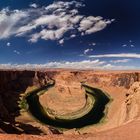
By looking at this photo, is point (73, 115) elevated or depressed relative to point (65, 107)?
depressed

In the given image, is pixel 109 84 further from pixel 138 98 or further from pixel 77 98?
pixel 138 98

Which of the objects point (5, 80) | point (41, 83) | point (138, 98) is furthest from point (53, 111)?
point (41, 83)

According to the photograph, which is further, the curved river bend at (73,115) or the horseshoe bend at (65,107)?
the curved river bend at (73,115)

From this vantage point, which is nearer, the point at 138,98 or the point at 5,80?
the point at 138,98

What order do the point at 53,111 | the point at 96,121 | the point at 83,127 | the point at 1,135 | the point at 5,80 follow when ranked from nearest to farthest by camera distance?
the point at 1,135 → the point at 83,127 → the point at 96,121 → the point at 53,111 → the point at 5,80

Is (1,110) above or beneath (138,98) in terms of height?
beneath

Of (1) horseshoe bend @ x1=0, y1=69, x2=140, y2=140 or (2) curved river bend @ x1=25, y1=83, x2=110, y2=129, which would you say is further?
(2) curved river bend @ x1=25, y1=83, x2=110, y2=129

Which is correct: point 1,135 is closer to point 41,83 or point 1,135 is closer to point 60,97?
point 60,97

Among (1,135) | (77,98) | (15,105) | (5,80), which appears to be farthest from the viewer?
(5,80)

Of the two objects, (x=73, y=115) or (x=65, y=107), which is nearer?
(x=73, y=115)
